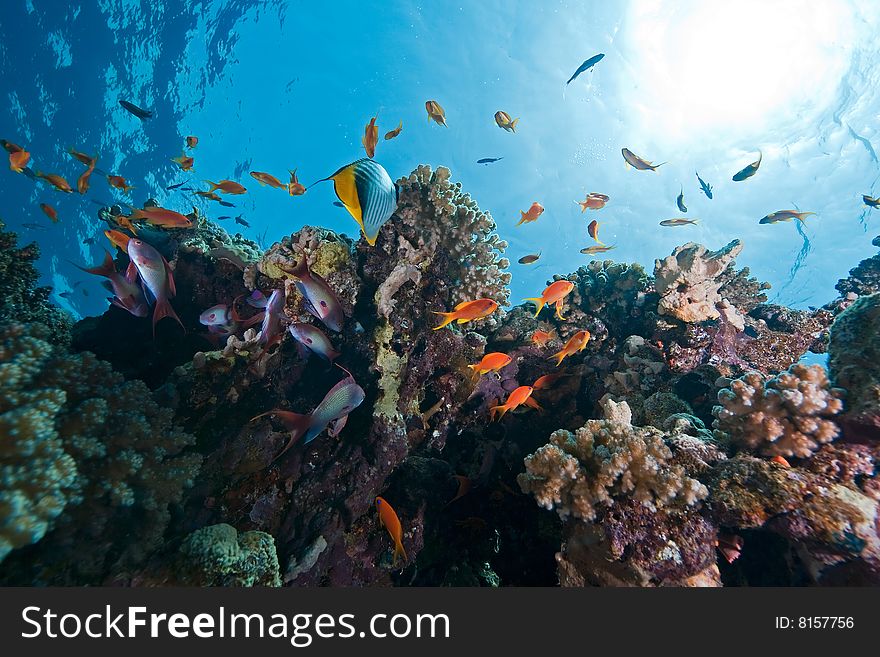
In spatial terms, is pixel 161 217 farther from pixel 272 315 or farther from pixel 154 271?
pixel 272 315

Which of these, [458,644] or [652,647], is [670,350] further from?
[458,644]

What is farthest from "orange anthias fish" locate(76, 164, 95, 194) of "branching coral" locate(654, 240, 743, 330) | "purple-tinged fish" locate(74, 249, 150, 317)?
"branching coral" locate(654, 240, 743, 330)

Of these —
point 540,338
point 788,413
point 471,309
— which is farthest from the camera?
point 540,338

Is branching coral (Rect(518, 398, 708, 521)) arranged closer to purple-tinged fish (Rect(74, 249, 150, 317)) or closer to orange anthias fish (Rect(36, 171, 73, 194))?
purple-tinged fish (Rect(74, 249, 150, 317))

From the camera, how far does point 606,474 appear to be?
2855mm

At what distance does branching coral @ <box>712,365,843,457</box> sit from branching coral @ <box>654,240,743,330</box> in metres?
2.02

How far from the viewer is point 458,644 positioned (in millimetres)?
2250

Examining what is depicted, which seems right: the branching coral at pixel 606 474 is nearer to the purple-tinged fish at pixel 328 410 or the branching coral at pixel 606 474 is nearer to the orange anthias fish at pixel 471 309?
the orange anthias fish at pixel 471 309

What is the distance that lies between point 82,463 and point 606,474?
4052mm

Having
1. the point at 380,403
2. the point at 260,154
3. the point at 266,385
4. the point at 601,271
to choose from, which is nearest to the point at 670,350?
the point at 601,271

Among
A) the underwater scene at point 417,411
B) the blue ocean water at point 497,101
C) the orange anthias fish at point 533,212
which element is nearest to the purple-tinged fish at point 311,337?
the underwater scene at point 417,411

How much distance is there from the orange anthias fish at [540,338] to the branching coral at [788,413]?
2.26 meters

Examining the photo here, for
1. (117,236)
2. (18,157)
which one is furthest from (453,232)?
(18,157)

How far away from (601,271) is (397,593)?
20.0ft
